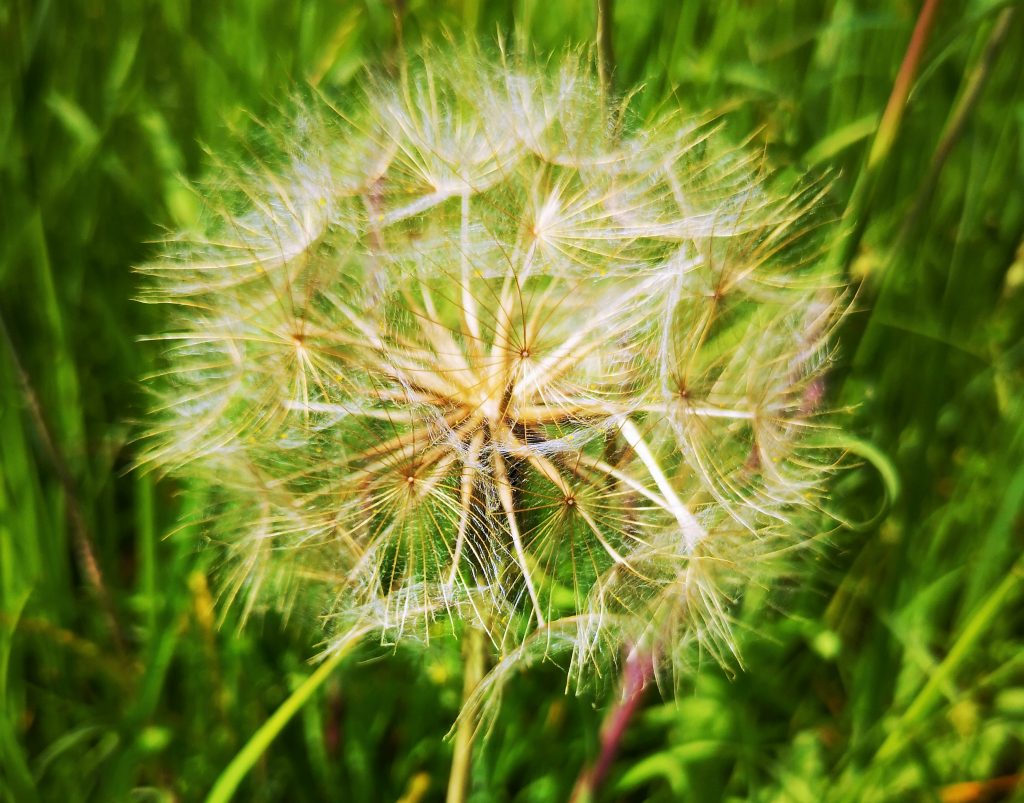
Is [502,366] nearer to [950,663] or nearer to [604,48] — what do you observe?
[604,48]

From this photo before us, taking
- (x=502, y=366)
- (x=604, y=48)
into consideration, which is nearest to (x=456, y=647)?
(x=502, y=366)

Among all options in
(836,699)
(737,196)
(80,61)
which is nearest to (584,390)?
(737,196)

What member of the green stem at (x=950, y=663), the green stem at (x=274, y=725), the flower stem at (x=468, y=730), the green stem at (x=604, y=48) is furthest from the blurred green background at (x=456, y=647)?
the green stem at (x=604, y=48)

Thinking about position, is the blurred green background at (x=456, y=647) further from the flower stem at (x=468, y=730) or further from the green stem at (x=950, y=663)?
the flower stem at (x=468, y=730)

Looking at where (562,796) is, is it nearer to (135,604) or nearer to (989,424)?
(135,604)

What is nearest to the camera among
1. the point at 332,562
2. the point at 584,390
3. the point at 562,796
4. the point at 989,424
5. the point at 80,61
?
the point at 584,390
